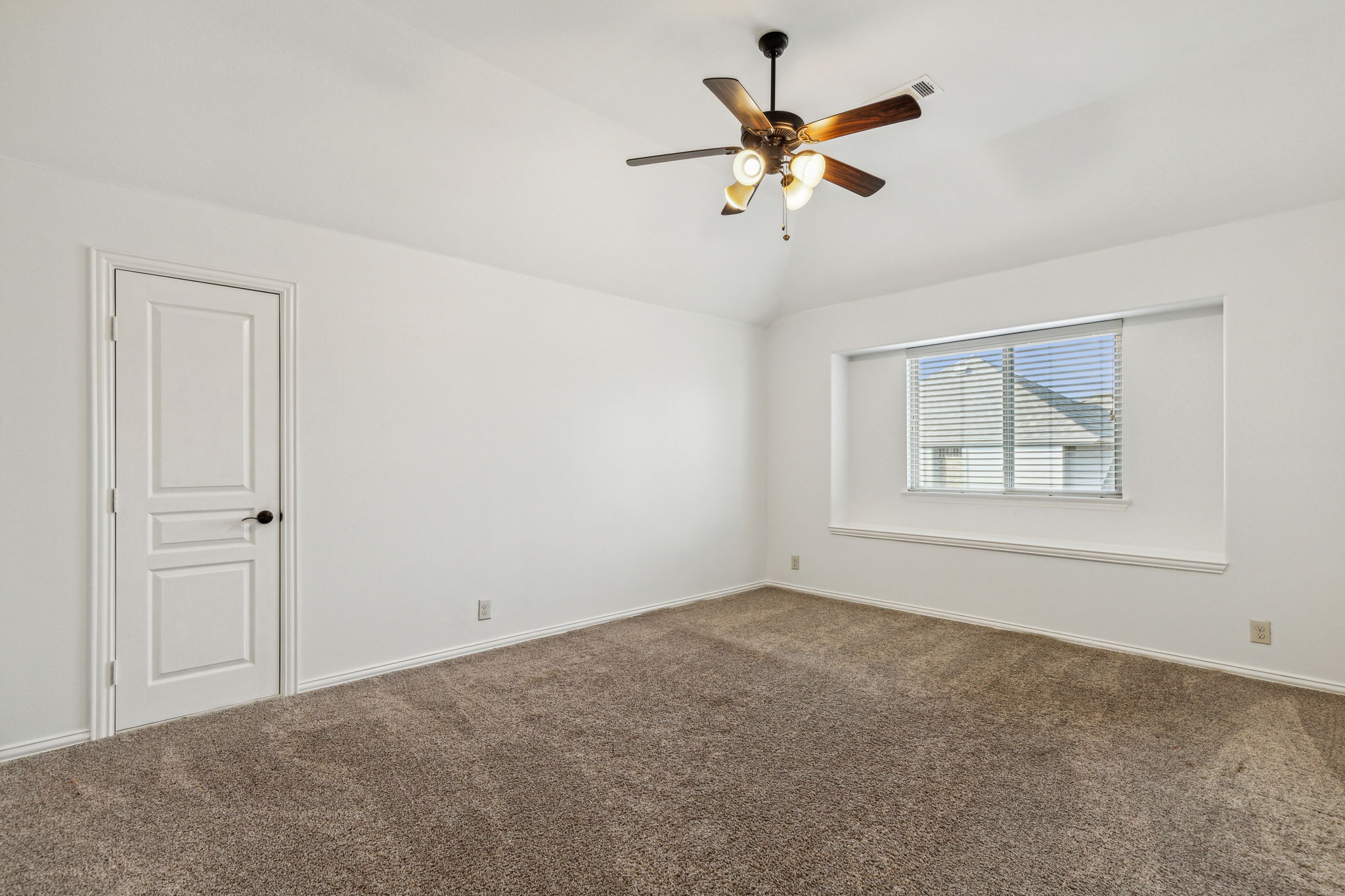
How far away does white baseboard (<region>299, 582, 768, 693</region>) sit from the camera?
330 cm

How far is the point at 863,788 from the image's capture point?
226 centimetres

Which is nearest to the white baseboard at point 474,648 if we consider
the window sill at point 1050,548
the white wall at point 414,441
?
the white wall at point 414,441

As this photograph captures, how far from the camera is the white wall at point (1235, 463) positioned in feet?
10.5

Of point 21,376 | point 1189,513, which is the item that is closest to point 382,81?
point 21,376

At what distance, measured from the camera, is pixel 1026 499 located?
4.57 metres

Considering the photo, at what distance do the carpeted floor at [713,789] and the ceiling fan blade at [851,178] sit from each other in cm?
247

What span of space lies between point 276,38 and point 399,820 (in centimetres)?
307

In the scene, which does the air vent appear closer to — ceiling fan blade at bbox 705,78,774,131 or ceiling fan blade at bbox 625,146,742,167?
ceiling fan blade at bbox 705,78,774,131

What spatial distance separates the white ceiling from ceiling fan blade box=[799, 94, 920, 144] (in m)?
0.55

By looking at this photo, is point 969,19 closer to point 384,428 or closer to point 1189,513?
point 1189,513

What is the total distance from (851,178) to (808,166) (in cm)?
39

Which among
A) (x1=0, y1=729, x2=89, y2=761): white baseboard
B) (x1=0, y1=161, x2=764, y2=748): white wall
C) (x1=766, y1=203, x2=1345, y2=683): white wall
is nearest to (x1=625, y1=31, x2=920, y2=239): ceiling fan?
(x1=0, y1=161, x2=764, y2=748): white wall

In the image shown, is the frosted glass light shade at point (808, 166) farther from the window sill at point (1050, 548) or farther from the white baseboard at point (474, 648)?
the white baseboard at point (474, 648)

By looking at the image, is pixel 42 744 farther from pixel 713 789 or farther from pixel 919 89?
pixel 919 89
